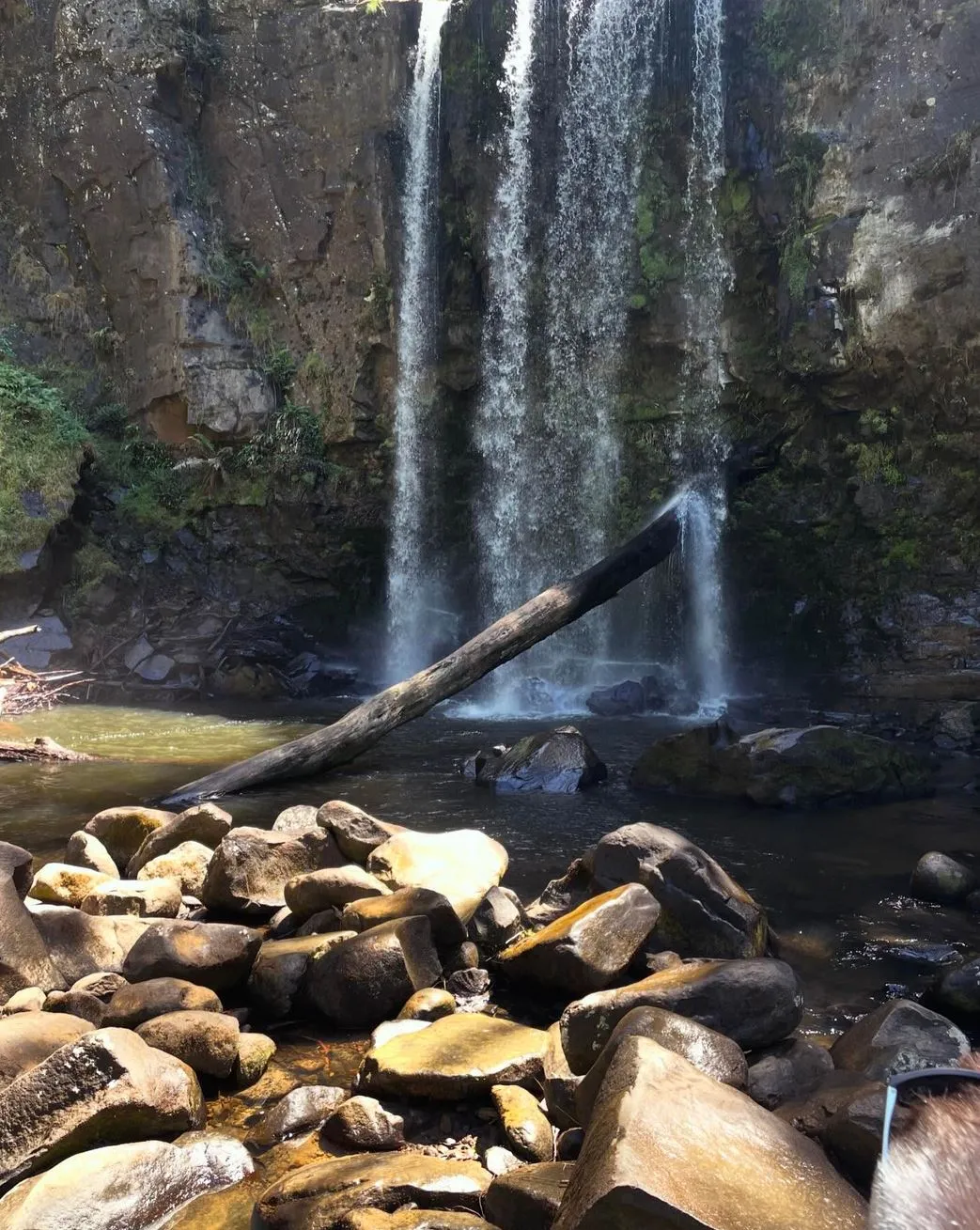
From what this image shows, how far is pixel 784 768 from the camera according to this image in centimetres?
726

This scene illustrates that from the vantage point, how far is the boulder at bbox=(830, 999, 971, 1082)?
116 inches

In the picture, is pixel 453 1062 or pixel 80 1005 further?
pixel 80 1005

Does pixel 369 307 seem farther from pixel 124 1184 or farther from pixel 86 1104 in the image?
pixel 124 1184

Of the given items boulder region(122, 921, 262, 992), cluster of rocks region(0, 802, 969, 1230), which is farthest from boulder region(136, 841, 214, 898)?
boulder region(122, 921, 262, 992)

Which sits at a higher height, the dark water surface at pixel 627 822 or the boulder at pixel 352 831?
the boulder at pixel 352 831

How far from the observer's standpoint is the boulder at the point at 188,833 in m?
→ 5.31

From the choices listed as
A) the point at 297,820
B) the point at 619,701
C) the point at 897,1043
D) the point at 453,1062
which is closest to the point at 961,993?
the point at 897,1043

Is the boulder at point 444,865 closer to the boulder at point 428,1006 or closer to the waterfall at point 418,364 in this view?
the boulder at point 428,1006

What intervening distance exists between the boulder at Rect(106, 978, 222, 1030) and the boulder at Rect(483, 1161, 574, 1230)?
4.67 feet

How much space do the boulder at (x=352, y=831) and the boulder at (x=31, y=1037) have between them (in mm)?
1966

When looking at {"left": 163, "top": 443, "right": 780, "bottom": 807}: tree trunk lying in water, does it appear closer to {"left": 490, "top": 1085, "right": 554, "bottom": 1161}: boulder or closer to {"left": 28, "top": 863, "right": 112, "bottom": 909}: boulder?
{"left": 28, "top": 863, "right": 112, "bottom": 909}: boulder

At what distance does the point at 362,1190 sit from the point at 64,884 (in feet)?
9.65

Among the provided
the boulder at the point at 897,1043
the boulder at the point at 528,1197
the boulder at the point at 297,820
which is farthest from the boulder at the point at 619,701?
the boulder at the point at 528,1197

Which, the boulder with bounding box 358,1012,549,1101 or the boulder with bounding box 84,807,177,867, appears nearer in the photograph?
the boulder with bounding box 358,1012,549,1101
